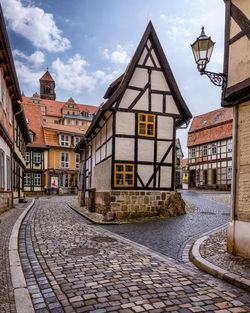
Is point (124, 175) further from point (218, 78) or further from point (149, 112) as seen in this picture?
point (218, 78)

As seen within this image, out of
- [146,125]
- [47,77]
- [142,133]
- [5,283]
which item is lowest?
[5,283]

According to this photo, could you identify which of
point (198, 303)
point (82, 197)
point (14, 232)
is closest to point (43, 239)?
point (14, 232)

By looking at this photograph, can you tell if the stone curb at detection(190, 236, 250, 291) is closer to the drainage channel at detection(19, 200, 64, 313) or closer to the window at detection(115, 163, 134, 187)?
the drainage channel at detection(19, 200, 64, 313)

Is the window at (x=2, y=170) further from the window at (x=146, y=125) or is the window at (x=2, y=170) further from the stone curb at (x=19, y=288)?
the stone curb at (x=19, y=288)

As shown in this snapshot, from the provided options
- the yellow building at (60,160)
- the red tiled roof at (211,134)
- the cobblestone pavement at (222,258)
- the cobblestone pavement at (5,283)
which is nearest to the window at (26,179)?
the yellow building at (60,160)

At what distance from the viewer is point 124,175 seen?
1391 cm

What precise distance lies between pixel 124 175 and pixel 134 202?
139 centimetres

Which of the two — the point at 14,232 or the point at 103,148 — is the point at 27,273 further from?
the point at 103,148

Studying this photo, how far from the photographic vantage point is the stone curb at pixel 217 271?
4630mm

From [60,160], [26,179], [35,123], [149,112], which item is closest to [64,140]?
[60,160]

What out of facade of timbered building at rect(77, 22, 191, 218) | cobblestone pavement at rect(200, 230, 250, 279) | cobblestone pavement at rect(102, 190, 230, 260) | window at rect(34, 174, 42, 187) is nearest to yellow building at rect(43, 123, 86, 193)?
window at rect(34, 174, 42, 187)

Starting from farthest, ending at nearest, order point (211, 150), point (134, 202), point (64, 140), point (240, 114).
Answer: point (64, 140) < point (211, 150) < point (134, 202) < point (240, 114)

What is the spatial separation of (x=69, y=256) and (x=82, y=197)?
52.5 ft

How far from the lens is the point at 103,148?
16.1m
